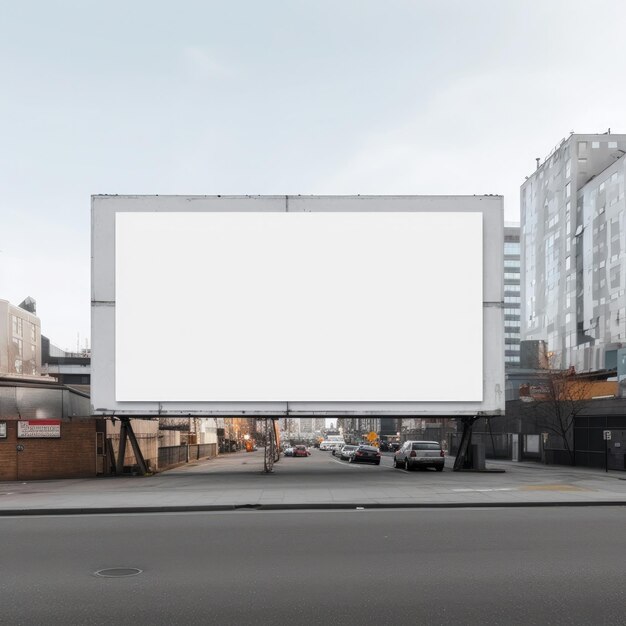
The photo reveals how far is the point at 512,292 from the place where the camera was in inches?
6171

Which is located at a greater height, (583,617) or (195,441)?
(583,617)

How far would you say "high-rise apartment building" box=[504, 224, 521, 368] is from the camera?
15125 centimetres

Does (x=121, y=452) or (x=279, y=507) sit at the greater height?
(x=279, y=507)

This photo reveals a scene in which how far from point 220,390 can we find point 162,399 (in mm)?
2282

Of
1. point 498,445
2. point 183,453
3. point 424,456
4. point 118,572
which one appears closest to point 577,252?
point 498,445

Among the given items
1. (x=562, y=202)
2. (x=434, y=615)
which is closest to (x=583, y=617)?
(x=434, y=615)

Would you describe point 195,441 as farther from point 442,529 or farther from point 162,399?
point 442,529

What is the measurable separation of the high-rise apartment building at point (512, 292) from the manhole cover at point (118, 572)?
144 meters

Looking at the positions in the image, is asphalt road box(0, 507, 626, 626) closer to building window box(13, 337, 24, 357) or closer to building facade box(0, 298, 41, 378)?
building facade box(0, 298, 41, 378)

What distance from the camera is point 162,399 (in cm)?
Result: 2792

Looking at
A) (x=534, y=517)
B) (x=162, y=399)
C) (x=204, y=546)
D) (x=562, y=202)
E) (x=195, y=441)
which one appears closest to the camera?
(x=204, y=546)

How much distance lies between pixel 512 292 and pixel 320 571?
154 meters

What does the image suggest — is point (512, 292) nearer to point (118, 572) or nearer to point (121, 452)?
point (121, 452)

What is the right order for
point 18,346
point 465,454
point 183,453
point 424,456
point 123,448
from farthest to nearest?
point 18,346 < point 183,453 < point 465,454 < point 424,456 < point 123,448
